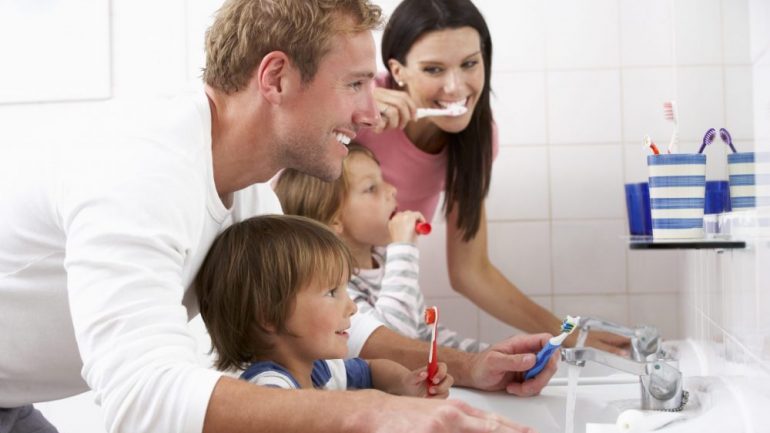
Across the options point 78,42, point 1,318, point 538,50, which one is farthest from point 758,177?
point 78,42

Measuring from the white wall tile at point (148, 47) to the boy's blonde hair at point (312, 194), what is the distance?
2.00 ft

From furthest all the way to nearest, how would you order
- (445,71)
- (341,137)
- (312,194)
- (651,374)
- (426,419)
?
(445,71)
(312,194)
(341,137)
(651,374)
(426,419)

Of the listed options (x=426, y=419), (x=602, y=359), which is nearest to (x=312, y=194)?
(x=602, y=359)

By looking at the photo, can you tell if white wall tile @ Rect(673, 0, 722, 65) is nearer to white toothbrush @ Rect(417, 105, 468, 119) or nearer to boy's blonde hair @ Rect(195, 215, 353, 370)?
white toothbrush @ Rect(417, 105, 468, 119)

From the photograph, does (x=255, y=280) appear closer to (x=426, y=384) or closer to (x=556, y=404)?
(x=426, y=384)

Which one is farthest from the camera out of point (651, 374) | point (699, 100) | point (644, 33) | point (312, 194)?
point (644, 33)

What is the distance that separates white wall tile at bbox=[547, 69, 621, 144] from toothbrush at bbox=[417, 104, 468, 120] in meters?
0.37

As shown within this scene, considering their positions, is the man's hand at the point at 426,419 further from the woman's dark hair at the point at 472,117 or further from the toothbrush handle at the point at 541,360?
the woman's dark hair at the point at 472,117

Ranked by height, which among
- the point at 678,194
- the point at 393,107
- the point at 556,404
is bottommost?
the point at 556,404

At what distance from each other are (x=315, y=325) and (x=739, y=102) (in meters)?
0.61

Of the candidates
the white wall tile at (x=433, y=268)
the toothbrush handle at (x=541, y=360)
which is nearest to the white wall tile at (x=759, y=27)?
the toothbrush handle at (x=541, y=360)

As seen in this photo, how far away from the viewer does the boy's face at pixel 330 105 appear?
1258 mm

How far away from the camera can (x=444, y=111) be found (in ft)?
6.40

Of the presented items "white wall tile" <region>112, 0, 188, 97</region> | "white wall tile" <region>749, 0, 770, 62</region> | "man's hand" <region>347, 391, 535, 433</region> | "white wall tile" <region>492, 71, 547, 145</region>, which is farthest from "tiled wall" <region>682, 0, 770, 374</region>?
"white wall tile" <region>112, 0, 188, 97</region>
